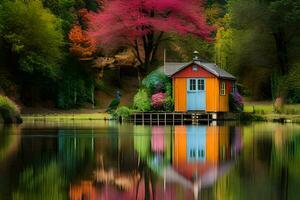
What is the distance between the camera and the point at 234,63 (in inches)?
2073

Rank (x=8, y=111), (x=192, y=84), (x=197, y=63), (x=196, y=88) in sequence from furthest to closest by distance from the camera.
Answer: (x=192, y=84) → (x=196, y=88) → (x=197, y=63) → (x=8, y=111)

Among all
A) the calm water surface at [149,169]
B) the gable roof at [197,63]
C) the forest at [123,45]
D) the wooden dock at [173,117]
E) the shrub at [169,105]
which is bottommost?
the calm water surface at [149,169]

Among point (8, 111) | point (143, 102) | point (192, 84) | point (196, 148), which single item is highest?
point (192, 84)

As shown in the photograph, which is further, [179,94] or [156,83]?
[156,83]

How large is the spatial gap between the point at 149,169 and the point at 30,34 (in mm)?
34125

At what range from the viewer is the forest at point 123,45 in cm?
4444

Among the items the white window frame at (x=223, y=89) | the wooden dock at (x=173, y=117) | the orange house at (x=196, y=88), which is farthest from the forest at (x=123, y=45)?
→ the wooden dock at (x=173, y=117)

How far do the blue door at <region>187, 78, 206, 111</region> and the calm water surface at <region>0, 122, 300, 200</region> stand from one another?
18.8 metres

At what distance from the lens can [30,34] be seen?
152 feet

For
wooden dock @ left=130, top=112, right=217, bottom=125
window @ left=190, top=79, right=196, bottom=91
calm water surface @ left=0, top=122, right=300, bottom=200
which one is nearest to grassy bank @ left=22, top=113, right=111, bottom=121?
wooden dock @ left=130, top=112, right=217, bottom=125

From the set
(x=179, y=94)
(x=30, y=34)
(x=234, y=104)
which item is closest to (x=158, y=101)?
(x=179, y=94)

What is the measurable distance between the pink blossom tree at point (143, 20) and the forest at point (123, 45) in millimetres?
65

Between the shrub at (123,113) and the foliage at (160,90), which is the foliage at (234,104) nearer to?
the foliage at (160,90)

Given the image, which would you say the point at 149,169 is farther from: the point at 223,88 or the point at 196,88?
the point at 223,88
